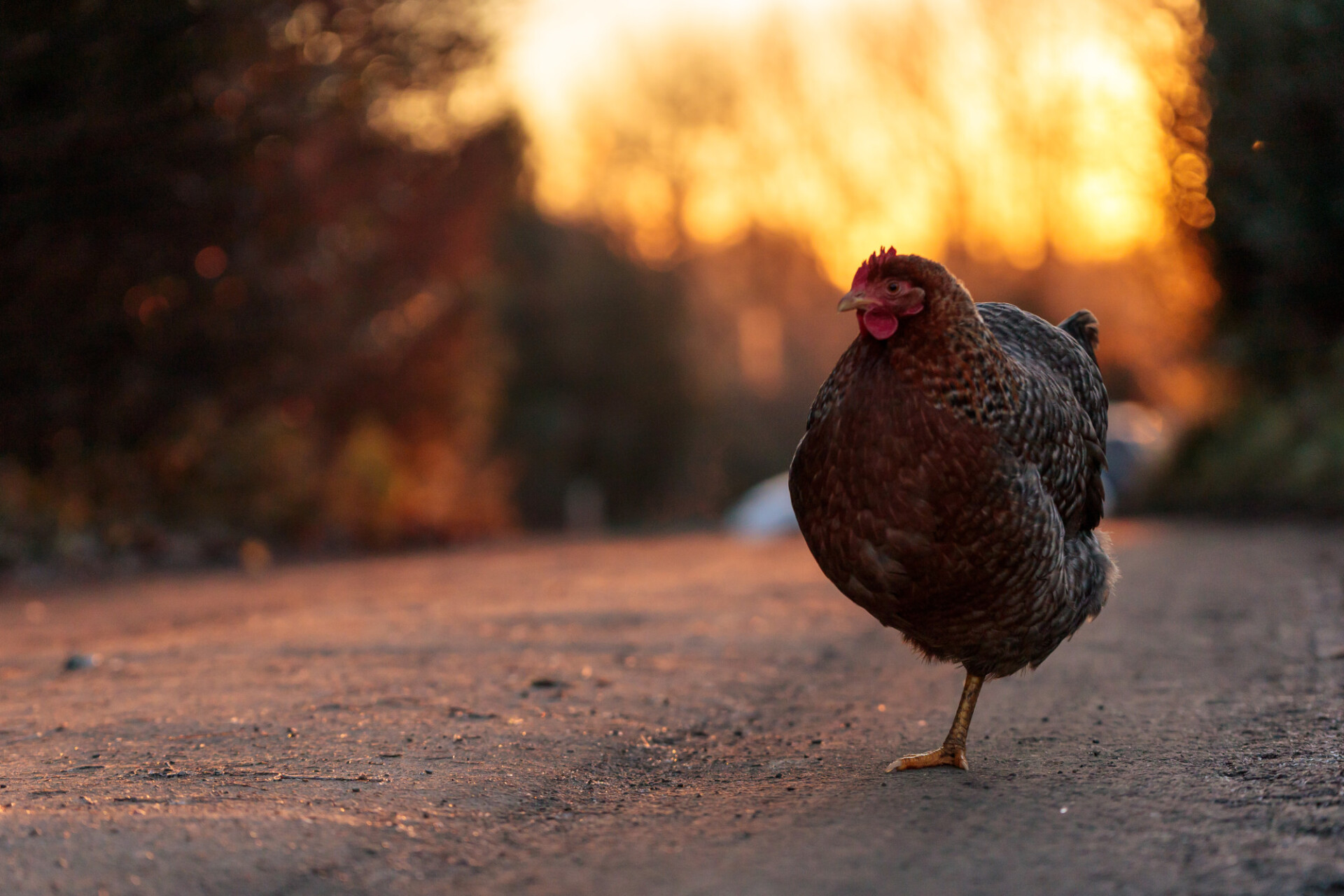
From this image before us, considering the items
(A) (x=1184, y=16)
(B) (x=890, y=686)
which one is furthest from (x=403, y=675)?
(A) (x=1184, y=16)

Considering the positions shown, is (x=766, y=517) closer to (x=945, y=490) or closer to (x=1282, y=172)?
(x=1282, y=172)

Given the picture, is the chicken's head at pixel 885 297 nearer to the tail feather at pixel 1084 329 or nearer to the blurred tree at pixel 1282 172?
the tail feather at pixel 1084 329

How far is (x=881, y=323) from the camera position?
157 inches

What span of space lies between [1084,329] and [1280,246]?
400 inches

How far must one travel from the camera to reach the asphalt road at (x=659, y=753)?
312 centimetres

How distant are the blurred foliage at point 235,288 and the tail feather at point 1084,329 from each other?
8.29m

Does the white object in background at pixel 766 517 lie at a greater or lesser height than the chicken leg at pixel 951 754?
lesser

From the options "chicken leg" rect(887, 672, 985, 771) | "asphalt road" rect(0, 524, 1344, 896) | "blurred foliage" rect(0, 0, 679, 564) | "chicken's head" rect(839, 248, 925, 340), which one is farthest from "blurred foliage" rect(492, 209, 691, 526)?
"chicken's head" rect(839, 248, 925, 340)

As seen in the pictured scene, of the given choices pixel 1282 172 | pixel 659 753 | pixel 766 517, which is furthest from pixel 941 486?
pixel 766 517

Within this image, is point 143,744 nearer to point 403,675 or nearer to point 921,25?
point 403,675

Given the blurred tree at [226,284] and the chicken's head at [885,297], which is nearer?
the chicken's head at [885,297]

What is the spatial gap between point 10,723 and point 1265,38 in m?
14.0

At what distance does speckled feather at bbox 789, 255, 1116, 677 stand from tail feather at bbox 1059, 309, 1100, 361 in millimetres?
1374

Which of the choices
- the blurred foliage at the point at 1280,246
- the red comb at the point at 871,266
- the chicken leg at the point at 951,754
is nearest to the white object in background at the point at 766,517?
the blurred foliage at the point at 1280,246
